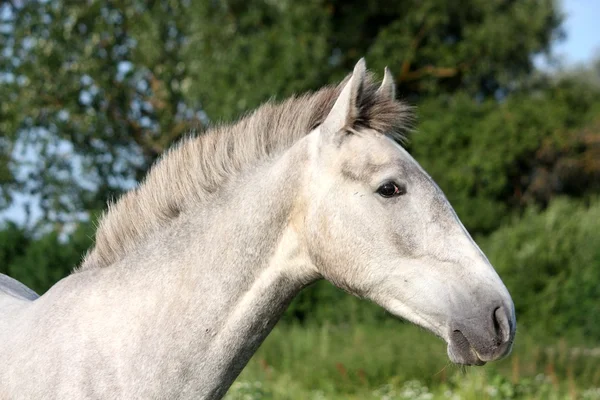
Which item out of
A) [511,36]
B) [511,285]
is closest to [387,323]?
[511,285]

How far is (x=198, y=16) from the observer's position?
17.6 meters

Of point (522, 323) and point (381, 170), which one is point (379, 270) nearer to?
point (381, 170)

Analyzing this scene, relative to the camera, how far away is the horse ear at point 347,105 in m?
2.91

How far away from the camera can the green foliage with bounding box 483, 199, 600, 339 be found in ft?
42.4

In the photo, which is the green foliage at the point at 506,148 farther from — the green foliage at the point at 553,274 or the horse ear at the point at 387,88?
the horse ear at the point at 387,88

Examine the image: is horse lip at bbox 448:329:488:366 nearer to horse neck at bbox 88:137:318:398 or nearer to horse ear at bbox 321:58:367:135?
horse neck at bbox 88:137:318:398

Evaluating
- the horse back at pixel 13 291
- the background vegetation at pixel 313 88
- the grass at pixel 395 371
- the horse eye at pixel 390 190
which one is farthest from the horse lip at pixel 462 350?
the background vegetation at pixel 313 88

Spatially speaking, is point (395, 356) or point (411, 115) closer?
point (411, 115)

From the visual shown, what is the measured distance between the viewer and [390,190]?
Answer: 284 centimetres

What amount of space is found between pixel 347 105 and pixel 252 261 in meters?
0.67

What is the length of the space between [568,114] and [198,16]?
9755 mm

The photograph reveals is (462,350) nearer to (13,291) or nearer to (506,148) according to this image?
(13,291)

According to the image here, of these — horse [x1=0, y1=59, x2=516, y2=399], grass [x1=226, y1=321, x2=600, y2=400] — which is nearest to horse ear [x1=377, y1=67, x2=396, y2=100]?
horse [x1=0, y1=59, x2=516, y2=399]

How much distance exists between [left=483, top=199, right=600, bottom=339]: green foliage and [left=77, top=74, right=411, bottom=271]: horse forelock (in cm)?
1028
